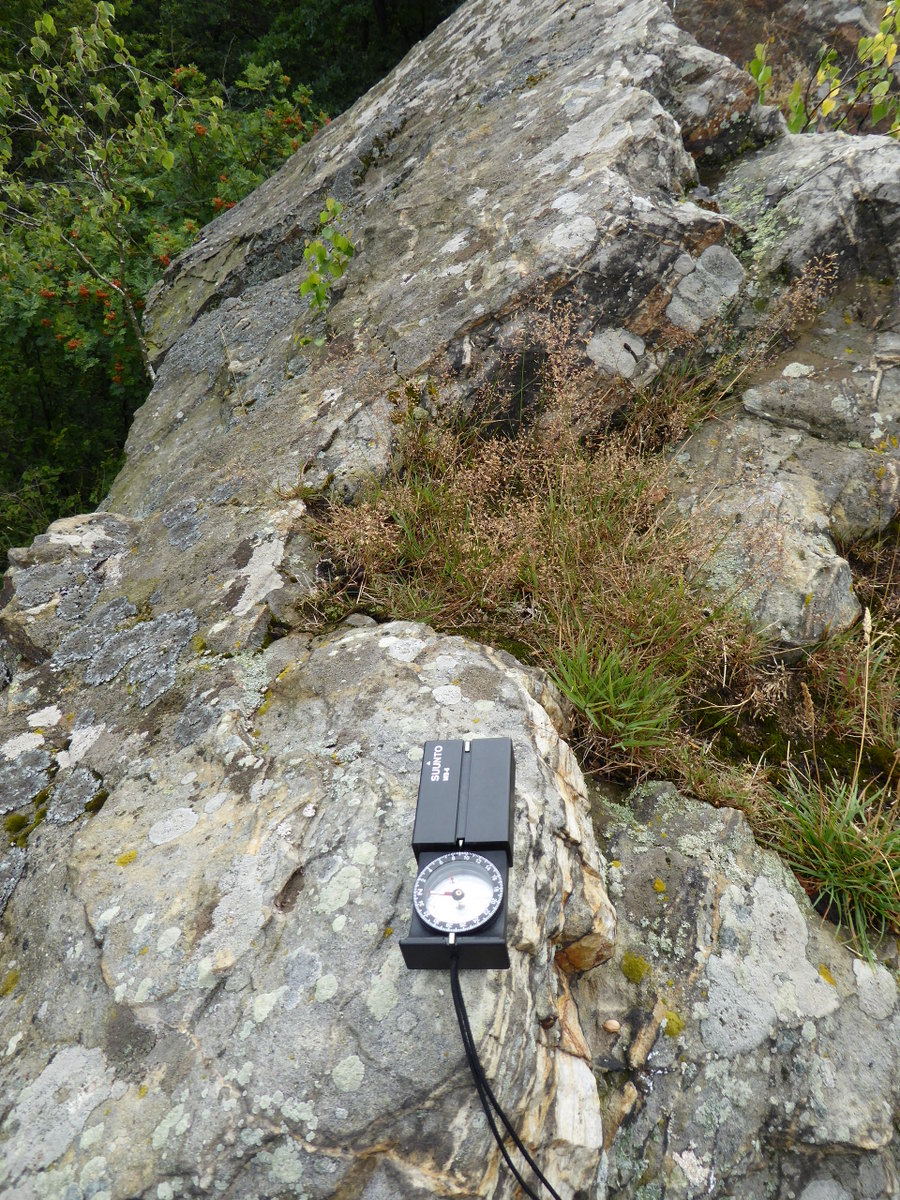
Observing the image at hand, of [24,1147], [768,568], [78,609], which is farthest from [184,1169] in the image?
[768,568]

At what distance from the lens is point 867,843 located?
2.40 m

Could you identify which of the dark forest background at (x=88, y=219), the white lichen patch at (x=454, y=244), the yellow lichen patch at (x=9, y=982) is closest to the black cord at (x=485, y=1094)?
the yellow lichen patch at (x=9, y=982)

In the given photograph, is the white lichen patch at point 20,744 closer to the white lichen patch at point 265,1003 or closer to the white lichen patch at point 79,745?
the white lichen patch at point 79,745

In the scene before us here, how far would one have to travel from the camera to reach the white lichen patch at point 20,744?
2.68 m

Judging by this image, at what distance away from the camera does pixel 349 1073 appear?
1708 mm

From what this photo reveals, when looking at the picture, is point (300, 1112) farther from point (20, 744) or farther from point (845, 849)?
point (845, 849)

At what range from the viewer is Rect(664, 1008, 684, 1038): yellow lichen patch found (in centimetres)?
214

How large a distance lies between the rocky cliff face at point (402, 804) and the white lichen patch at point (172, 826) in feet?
0.03

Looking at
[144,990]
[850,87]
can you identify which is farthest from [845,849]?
[850,87]

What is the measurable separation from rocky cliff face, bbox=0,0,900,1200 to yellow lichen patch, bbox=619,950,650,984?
0.04 feet

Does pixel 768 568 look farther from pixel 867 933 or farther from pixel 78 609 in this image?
pixel 78 609

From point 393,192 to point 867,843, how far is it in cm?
486

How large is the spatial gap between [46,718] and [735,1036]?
261 cm

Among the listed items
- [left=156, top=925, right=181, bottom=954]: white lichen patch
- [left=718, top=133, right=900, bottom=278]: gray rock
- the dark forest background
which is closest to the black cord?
[left=156, top=925, right=181, bottom=954]: white lichen patch
